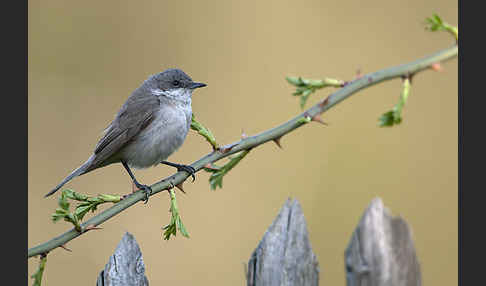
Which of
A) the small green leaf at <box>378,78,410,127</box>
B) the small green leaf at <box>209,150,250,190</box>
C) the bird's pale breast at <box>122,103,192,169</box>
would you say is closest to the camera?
the small green leaf at <box>378,78,410,127</box>

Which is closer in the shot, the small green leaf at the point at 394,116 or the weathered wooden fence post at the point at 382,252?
the small green leaf at the point at 394,116

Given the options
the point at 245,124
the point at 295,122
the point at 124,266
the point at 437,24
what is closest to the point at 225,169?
the point at 295,122

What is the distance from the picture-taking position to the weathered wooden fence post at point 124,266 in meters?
2.76

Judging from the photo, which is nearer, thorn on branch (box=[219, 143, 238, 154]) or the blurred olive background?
thorn on branch (box=[219, 143, 238, 154])

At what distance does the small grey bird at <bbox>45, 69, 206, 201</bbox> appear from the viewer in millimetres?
3912

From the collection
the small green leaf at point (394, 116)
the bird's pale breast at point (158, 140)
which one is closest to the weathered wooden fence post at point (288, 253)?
the small green leaf at point (394, 116)

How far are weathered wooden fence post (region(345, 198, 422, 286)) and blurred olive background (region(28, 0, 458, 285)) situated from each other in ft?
8.18

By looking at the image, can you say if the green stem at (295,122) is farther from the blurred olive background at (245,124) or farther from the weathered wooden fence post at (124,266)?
the blurred olive background at (245,124)

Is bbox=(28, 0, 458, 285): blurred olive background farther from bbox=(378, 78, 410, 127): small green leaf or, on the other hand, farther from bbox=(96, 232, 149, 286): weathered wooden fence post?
bbox=(378, 78, 410, 127): small green leaf

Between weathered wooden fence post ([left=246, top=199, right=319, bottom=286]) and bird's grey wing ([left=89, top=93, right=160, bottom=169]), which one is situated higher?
bird's grey wing ([left=89, top=93, right=160, bottom=169])

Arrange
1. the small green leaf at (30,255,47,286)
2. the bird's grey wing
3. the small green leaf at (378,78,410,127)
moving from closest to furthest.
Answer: the small green leaf at (378,78,410,127)
the small green leaf at (30,255,47,286)
the bird's grey wing

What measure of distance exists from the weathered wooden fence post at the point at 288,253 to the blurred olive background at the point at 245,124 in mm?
2434

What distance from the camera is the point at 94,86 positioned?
233 inches

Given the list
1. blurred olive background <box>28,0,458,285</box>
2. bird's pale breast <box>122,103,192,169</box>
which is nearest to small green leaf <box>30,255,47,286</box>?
bird's pale breast <box>122,103,192,169</box>
